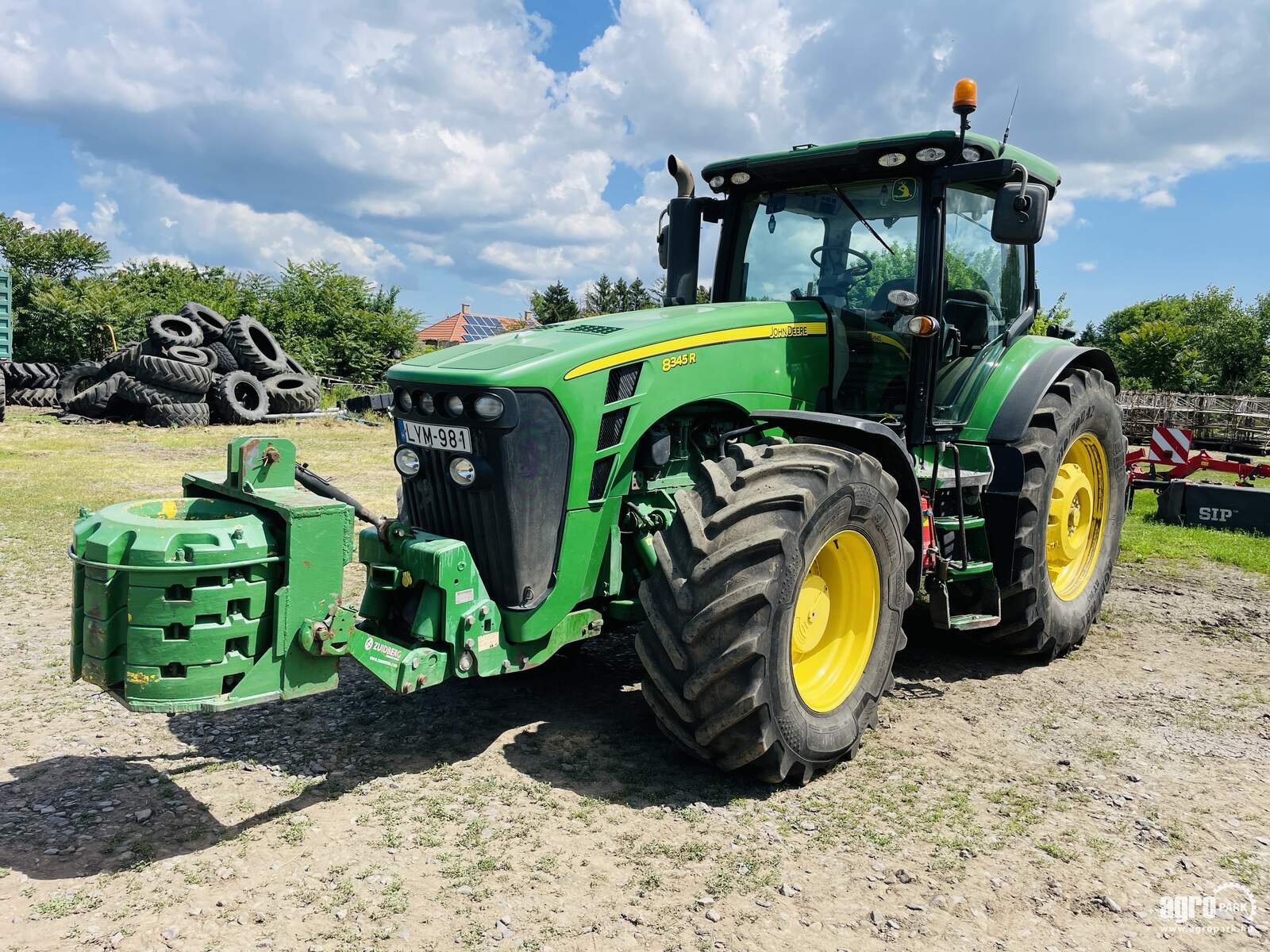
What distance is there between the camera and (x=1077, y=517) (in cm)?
625

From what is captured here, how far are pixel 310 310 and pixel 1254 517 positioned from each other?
89.2 ft

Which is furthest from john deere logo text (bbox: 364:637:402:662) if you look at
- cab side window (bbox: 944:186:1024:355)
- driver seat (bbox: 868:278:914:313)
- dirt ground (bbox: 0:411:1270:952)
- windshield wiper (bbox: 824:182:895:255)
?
cab side window (bbox: 944:186:1024:355)

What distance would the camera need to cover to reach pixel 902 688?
5.19 m

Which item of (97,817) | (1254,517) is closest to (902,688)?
(97,817)

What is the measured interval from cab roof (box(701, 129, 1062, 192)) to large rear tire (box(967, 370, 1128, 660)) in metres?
1.42

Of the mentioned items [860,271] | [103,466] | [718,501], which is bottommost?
[103,466]

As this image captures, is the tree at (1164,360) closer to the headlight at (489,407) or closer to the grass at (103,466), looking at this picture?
the grass at (103,466)

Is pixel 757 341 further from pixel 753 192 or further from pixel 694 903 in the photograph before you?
pixel 694 903

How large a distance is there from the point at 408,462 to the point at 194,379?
14862 mm

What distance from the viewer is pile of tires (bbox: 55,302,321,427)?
1725cm

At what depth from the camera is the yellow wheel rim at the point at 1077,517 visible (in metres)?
6.02

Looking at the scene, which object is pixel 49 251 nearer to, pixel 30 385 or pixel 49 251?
pixel 49 251

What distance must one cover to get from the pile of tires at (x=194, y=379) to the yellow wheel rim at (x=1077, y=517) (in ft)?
50.0

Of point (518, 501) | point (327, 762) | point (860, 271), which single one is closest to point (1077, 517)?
point (860, 271)
